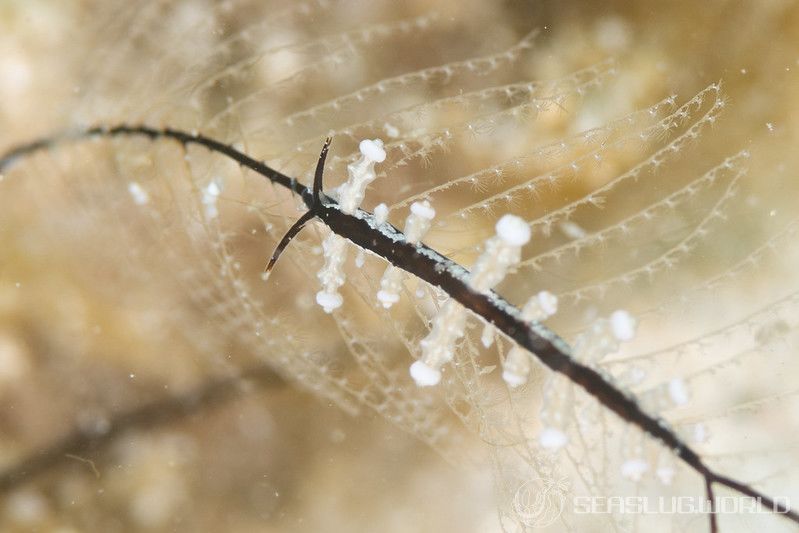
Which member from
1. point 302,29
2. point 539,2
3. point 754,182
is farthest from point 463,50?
point 754,182

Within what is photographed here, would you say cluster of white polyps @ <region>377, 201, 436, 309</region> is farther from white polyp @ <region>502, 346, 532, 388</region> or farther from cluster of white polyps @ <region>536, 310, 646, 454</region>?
cluster of white polyps @ <region>536, 310, 646, 454</region>

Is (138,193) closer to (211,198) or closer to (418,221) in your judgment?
(211,198)

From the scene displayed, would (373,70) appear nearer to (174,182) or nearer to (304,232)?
(304,232)

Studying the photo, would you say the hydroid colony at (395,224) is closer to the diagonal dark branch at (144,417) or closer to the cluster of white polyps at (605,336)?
the diagonal dark branch at (144,417)

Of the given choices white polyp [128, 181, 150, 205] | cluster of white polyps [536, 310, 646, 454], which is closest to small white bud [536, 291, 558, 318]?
cluster of white polyps [536, 310, 646, 454]

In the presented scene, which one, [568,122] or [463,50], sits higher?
[463,50]

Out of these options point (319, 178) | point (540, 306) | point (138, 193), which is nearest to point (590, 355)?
point (540, 306)
